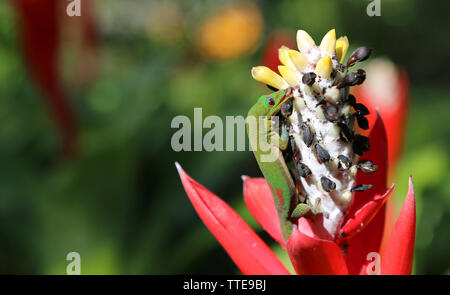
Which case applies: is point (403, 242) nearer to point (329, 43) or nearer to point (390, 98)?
point (329, 43)

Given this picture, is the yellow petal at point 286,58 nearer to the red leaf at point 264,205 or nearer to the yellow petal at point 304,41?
the yellow petal at point 304,41

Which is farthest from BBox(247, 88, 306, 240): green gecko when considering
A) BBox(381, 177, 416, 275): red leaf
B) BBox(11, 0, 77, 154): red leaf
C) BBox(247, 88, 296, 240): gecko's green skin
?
BBox(11, 0, 77, 154): red leaf

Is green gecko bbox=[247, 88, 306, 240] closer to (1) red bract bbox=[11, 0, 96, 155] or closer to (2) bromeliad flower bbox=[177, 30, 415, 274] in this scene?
(2) bromeliad flower bbox=[177, 30, 415, 274]

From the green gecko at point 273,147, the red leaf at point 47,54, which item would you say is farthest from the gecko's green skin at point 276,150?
the red leaf at point 47,54

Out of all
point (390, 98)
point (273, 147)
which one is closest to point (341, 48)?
point (273, 147)

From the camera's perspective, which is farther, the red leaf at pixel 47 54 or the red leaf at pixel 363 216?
the red leaf at pixel 47 54

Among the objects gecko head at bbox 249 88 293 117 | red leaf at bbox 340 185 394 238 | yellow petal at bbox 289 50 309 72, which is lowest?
red leaf at bbox 340 185 394 238

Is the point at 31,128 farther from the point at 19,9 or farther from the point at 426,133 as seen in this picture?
the point at 426,133
